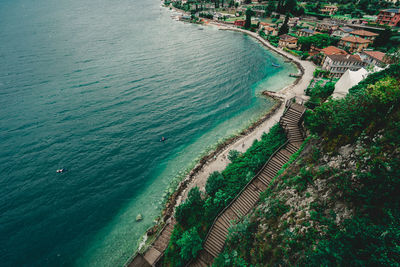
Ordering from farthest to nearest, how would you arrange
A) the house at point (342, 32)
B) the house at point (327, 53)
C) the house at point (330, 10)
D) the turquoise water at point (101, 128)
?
the house at point (330, 10), the house at point (342, 32), the house at point (327, 53), the turquoise water at point (101, 128)

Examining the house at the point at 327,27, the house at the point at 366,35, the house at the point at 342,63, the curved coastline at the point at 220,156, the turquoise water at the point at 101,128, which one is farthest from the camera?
the house at the point at 327,27

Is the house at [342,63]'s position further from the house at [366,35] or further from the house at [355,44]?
the house at [366,35]

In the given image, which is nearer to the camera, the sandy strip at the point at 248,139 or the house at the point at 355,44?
the sandy strip at the point at 248,139

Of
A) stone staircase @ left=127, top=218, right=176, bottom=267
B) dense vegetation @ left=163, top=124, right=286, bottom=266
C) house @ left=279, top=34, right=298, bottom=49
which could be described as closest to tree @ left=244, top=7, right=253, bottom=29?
house @ left=279, top=34, right=298, bottom=49

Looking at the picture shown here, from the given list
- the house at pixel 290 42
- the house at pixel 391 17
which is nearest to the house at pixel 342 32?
the house at pixel 290 42

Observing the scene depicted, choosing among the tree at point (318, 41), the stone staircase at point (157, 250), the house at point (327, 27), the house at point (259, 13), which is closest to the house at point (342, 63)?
the tree at point (318, 41)

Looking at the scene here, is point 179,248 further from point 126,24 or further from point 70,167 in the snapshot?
point 126,24

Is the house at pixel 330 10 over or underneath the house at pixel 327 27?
over

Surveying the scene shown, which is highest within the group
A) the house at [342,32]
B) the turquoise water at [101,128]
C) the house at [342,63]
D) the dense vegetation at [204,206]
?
the house at [342,32]
